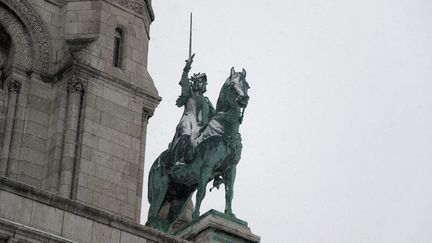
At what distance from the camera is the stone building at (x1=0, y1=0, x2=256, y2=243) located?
101ft

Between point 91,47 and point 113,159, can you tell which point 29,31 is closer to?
point 91,47

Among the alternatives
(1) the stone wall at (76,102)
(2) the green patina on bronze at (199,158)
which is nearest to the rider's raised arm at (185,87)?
(2) the green patina on bronze at (199,158)

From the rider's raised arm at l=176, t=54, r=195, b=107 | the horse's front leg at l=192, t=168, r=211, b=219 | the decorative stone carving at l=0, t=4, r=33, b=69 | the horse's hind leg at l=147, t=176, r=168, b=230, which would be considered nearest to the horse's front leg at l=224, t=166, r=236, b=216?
the horse's front leg at l=192, t=168, r=211, b=219

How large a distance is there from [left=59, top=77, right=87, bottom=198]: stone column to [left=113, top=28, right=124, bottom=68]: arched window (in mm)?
1594

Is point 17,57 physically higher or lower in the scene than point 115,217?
higher

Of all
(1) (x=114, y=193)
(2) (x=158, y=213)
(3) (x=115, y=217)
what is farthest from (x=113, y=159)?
(3) (x=115, y=217)

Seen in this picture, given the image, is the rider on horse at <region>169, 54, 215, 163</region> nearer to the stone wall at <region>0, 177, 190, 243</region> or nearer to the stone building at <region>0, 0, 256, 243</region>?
the stone building at <region>0, 0, 256, 243</region>

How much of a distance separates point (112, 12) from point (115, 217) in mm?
11053

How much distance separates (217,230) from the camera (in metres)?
26.5

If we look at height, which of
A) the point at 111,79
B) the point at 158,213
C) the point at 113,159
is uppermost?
the point at 111,79

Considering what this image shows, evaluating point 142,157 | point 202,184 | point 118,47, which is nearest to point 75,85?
point 118,47

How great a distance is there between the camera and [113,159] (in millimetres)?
31531

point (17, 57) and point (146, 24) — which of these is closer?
point (17, 57)

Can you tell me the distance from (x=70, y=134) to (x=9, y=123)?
1.65 m
